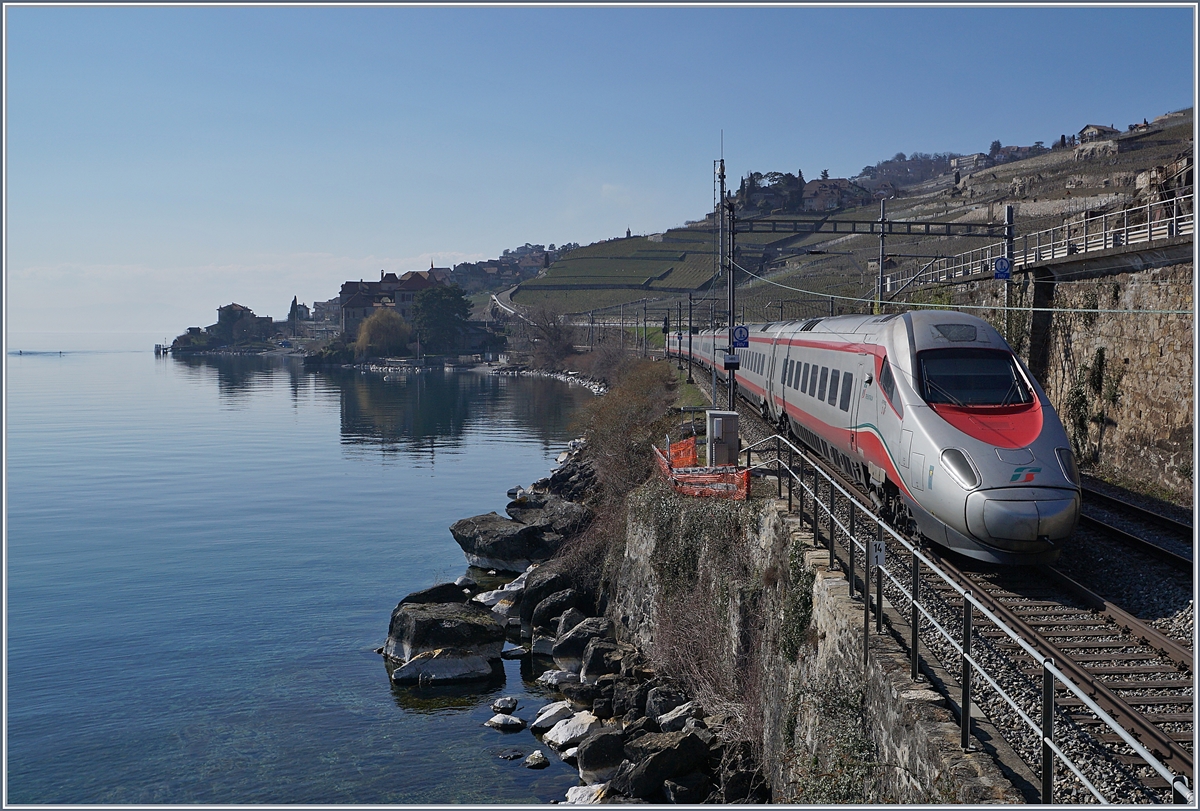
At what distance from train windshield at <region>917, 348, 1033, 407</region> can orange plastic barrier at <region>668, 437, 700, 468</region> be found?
388 inches

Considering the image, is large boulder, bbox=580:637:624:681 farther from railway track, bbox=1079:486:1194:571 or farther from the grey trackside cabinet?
railway track, bbox=1079:486:1194:571

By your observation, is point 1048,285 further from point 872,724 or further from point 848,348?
point 872,724

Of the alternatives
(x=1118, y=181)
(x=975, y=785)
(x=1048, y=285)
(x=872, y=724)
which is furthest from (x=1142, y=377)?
(x=1118, y=181)

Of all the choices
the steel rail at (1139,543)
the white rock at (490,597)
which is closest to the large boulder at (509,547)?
the white rock at (490,597)

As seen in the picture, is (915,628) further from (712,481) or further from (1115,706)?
(712,481)

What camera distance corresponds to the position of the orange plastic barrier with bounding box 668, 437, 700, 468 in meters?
24.0

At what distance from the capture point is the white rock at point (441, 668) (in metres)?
23.1

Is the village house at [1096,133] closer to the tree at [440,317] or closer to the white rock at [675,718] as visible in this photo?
the tree at [440,317]

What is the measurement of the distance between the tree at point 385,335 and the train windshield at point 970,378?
6005 inches

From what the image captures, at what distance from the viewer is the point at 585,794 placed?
633 inches

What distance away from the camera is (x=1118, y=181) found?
3521 inches

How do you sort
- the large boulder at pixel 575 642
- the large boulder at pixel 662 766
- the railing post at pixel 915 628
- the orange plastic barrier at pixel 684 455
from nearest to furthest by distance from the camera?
1. the railing post at pixel 915 628
2. the large boulder at pixel 662 766
3. the large boulder at pixel 575 642
4. the orange plastic barrier at pixel 684 455

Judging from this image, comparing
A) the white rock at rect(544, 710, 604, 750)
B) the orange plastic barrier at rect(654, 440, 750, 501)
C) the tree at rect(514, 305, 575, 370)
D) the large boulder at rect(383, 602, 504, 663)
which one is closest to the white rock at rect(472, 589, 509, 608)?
the large boulder at rect(383, 602, 504, 663)

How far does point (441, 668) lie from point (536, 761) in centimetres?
567
